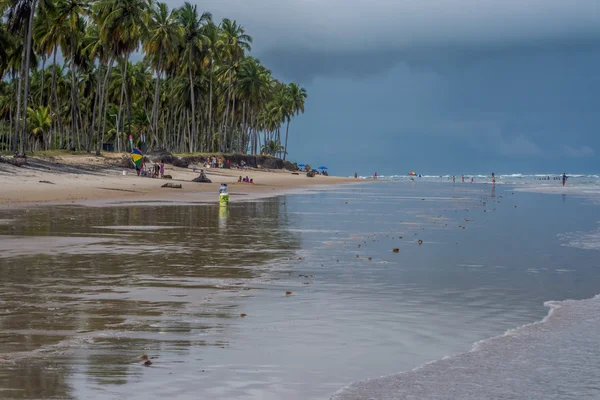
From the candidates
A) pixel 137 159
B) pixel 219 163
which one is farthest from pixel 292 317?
pixel 219 163

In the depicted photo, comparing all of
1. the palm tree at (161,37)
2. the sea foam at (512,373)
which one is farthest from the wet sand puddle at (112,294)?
the palm tree at (161,37)

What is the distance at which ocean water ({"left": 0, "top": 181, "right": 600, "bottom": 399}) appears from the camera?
5.91 meters

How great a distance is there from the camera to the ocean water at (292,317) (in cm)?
591

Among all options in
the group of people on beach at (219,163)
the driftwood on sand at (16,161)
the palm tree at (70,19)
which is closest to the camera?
the driftwood on sand at (16,161)

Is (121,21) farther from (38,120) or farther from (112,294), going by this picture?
(112,294)

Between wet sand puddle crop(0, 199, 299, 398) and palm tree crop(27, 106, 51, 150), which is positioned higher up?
palm tree crop(27, 106, 51, 150)

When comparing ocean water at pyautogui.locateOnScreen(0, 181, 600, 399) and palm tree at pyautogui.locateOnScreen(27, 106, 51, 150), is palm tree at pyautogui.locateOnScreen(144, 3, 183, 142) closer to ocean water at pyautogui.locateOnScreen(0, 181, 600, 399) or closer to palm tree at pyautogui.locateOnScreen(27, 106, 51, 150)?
palm tree at pyautogui.locateOnScreen(27, 106, 51, 150)

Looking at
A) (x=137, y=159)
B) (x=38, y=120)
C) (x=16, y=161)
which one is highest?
(x=38, y=120)

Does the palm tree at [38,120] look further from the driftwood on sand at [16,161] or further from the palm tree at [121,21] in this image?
the driftwood on sand at [16,161]

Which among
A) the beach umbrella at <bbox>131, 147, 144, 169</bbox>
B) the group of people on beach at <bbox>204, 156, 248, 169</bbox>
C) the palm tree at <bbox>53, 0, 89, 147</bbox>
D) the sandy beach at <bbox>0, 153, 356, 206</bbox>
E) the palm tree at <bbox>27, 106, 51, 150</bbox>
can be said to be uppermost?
the palm tree at <bbox>53, 0, 89, 147</bbox>

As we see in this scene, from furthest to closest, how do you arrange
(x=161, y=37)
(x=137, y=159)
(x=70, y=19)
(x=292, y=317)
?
1. (x=161, y=37)
2. (x=70, y=19)
3. (x=137, y=159)
4. (x=292, y=317)

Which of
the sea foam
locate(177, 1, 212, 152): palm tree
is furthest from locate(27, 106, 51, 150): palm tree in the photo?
the sea foam

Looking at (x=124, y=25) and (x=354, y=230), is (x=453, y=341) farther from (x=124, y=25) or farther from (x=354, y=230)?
(x=124, y=25)

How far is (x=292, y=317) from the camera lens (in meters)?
8.65
